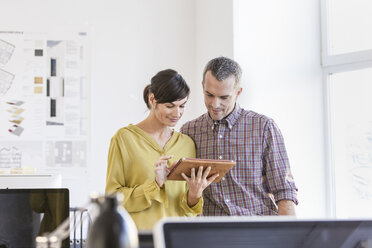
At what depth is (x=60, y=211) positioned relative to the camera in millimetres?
1627

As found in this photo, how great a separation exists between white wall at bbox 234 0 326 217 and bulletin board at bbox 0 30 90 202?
1252 millimetres

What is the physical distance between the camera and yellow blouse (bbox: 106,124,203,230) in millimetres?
1998

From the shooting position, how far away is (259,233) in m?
1.01

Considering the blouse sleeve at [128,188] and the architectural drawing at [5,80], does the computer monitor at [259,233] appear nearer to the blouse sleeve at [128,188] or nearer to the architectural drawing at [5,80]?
the blouse sleeve at [128,188]

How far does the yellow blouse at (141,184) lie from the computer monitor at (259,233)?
0.98 m

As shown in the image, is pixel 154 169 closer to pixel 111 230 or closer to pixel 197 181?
pixel 197 181

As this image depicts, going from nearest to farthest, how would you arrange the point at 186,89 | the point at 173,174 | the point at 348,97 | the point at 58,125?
the point at 173,174 → the point at 186,89 → the point at 348,97 → the point at 58,125

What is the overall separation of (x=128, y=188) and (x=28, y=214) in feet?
1.65

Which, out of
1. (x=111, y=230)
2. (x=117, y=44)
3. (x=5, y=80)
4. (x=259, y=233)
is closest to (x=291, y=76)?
(x=117, y=44)

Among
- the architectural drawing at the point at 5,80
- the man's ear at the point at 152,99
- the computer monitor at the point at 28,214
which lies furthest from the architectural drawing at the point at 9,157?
the computer monitor at the point at 28,214

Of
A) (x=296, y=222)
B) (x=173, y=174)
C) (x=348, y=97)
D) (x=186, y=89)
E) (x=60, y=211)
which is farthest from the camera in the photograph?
(x=348, y=97)

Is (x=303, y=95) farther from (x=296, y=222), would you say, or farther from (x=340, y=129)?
(x=296, y=222)

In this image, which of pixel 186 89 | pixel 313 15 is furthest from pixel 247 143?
pixel 313 15

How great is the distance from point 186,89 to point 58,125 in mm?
1758
